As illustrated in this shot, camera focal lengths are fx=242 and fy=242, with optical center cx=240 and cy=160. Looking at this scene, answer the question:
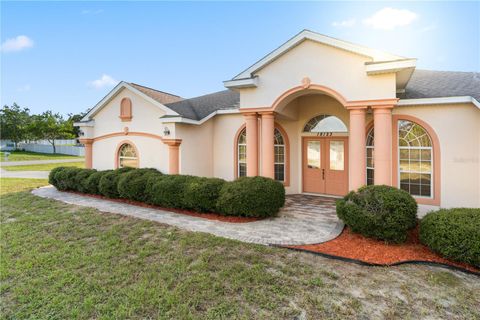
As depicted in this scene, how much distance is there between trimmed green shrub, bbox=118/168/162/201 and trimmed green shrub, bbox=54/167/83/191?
3767mm

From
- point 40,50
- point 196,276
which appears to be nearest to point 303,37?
point 196,276

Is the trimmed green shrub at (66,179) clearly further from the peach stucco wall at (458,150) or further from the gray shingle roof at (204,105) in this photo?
the peach stucco wall at (458,150)

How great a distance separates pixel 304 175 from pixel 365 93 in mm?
4997

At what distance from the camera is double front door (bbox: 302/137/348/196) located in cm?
1096

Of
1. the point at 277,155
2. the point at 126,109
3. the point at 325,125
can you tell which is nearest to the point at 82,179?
the point at 126,109

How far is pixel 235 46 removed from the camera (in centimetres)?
1775

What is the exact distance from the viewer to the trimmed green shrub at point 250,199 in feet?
25.4

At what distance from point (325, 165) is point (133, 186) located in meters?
8.47

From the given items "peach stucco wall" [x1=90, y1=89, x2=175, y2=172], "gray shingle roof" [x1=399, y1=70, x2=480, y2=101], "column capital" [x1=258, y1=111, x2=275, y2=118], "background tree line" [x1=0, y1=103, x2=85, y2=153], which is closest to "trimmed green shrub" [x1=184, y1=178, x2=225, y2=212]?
"column capital" [x1=258, y1=111, x2=275, y2=118]

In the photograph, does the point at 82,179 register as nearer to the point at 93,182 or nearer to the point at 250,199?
the point at 93,182

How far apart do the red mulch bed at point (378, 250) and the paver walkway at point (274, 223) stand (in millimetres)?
331

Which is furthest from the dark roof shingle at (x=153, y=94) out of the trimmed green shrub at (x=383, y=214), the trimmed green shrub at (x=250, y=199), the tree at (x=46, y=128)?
the tree at (x=46, y=128)

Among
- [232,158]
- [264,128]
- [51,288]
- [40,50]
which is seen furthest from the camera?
[40,50]

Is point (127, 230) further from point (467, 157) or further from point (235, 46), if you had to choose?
point (235, 46)
